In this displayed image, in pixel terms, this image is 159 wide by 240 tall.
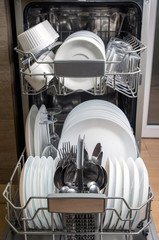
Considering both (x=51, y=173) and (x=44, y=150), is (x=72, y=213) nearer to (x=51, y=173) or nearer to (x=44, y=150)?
(x=51, y=173)

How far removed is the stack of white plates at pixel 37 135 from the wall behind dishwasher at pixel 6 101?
10cm

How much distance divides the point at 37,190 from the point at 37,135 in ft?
0.69

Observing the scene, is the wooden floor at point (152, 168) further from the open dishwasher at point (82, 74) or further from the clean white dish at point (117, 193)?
the clean white dish at point (117, 193)

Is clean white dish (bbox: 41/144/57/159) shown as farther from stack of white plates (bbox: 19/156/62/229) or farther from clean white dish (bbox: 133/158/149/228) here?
clean white dish (bbox: 133/158/149/228)

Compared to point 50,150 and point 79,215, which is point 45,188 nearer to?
point 79,215

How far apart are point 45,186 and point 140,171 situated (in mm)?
254

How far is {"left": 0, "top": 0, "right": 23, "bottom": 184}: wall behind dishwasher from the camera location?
0.95 meters

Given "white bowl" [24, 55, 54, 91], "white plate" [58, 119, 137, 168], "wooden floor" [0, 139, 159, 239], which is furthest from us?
"wooden floor" [0, 139, 159, 239]

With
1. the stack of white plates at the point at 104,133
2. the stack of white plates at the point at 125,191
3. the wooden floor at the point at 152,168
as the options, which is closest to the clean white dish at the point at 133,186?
the stack of white plates at the point at 125,191

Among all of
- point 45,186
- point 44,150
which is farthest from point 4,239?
point 44,150

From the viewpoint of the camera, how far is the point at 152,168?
154 centimetres

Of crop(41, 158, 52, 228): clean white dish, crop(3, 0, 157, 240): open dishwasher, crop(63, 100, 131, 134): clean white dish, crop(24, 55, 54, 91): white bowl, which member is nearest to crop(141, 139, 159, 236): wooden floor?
crop(3, 0, 157, 240): open dishwasher

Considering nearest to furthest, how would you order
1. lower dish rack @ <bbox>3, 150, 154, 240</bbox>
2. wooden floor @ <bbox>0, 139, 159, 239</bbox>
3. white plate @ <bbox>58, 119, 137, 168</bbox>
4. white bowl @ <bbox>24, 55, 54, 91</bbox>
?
lower dish rack @ <bbox>3, 150, 154, 240</bbox>, white bowl @ <bbox>24, 55, 54, 91</bbox>, white plate @ <bbox>58, 119, 137, 168</bbox>, wooden floor @ <bbox>0, 139, 159, 239</bbox>

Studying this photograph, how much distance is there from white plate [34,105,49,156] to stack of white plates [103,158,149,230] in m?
0.26
